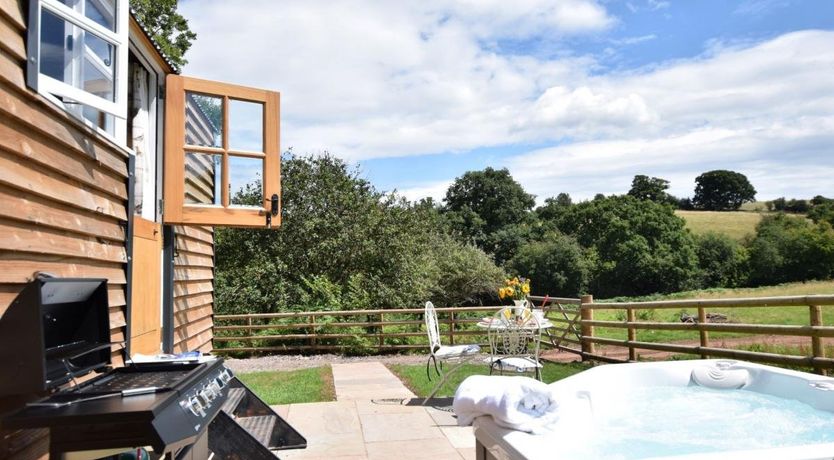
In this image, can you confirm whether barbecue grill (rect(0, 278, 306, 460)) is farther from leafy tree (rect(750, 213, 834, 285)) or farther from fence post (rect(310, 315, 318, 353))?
leafy tree (rect(750, 213, 834, 285))

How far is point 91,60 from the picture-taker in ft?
8.91

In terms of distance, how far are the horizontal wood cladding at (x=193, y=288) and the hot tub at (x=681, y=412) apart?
312cm

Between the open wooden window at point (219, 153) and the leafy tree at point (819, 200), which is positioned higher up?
the leafy tree at point (819, 200)

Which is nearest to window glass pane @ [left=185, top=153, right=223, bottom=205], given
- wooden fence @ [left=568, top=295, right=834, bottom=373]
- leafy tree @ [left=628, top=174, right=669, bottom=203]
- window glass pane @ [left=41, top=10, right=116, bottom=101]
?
window glass pane @ [left=41, top=10, right=116, bottom=101]

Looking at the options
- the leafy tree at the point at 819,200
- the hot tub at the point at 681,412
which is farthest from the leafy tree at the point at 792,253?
the hot tub at the point at 681,412

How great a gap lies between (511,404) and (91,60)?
8.25 ft

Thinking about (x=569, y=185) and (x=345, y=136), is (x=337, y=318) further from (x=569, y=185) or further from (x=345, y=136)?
(x=569, y=185)

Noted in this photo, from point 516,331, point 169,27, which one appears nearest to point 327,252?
point 169,27

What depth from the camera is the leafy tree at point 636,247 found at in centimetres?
2955

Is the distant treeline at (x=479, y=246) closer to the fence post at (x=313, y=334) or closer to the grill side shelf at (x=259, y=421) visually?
the fence post at (x=313, y=334)

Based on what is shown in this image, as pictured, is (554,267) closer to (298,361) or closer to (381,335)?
(381,335)

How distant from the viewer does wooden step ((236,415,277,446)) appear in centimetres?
364

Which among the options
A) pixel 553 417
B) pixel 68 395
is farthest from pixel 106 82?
pixel 553 417

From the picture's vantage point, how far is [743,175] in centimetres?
4597
